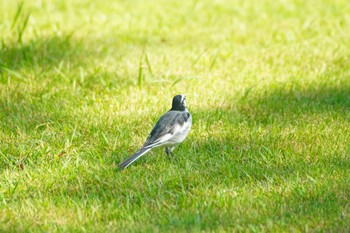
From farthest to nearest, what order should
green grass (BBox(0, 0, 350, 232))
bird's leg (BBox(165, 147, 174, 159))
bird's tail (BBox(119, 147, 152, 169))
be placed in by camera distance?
bird's leg (BBox(165, 147, 174, 159)) < bird's tail (BBox(119, 147, 152, 169)) < green grass (BBox(0, 0, 350, 232))

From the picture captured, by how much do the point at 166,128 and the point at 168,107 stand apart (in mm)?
1205

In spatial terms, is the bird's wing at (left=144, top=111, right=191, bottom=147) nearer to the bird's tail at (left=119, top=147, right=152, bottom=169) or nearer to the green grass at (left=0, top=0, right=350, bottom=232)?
the bird's tail at (left=119, top=147, right=152, bottom=169)

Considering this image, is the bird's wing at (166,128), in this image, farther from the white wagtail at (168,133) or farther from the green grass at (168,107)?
the green grass at (168,107)

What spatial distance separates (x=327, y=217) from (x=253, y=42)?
410cm

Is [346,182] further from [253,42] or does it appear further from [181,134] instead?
[253,42]

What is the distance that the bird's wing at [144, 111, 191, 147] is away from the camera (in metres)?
4.29

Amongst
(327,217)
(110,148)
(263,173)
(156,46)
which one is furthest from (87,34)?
(327,217)

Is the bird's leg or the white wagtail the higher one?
the white wagtail

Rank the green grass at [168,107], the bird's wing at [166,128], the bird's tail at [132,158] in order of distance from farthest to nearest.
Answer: the bird's wing at [166,128], the bird's tail at [132,158], the green grass at [168,107]

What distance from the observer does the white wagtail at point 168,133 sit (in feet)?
13.9

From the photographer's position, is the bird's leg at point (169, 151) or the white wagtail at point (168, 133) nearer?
the white wagtail at point (168, 133)

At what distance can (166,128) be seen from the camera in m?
4.35

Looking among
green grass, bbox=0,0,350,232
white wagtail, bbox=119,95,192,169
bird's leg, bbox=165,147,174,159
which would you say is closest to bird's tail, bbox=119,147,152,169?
white wagtail, bbox=119,95,192,169

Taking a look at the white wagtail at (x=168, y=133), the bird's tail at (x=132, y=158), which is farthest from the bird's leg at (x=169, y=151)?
the bird's tail at (x=132, y=158)
